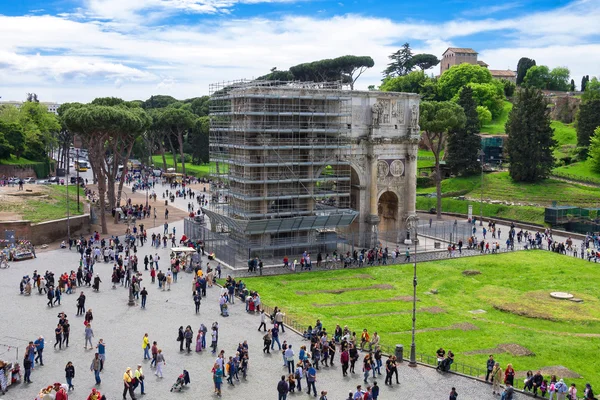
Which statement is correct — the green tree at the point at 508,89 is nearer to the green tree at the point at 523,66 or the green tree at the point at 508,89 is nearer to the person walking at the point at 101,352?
the green tree at the point at 523,66

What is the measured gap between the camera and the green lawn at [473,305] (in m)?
30.9

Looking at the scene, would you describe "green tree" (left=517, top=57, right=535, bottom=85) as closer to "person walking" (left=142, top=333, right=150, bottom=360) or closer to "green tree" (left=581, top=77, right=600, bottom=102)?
"green tree" (left=581, top=77, right=600, bottom=102)

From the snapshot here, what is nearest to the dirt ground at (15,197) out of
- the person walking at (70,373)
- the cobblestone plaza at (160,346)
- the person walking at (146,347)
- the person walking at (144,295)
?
the cobblestone plaza at (160,346)

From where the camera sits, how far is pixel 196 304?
112ft

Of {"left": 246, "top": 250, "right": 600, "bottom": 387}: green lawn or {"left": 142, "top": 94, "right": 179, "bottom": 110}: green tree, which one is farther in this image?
{"left": 142, "top": 94, "right": 179, "bottom": 110}: green tree

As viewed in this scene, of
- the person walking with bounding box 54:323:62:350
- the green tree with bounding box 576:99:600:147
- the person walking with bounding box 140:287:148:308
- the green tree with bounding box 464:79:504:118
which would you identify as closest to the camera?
the person walking with bounding box 54:323:62:350

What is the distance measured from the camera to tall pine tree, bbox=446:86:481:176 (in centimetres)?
7975

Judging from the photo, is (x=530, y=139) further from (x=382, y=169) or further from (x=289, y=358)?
(x=289, y=358)

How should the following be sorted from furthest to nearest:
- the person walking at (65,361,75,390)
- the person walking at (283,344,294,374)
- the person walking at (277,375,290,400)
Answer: the person walking at (283,344,294,374)
the person walking at (65,361,75,390)
the person walking at (277,375,290,400)

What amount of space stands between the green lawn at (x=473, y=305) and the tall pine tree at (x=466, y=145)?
31042 millimetres

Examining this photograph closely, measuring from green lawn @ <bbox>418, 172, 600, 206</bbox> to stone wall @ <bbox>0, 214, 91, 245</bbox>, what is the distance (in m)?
46.3

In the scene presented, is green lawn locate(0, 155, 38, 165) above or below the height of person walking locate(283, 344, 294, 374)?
above

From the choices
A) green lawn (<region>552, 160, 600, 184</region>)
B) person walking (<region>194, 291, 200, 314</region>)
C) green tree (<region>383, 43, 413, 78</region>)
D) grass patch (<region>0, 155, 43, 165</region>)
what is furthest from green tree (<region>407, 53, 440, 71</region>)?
person walking (<region>194, 291, 200, 314</region>)

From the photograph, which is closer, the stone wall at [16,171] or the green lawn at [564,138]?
the stone wall at [16,171]
